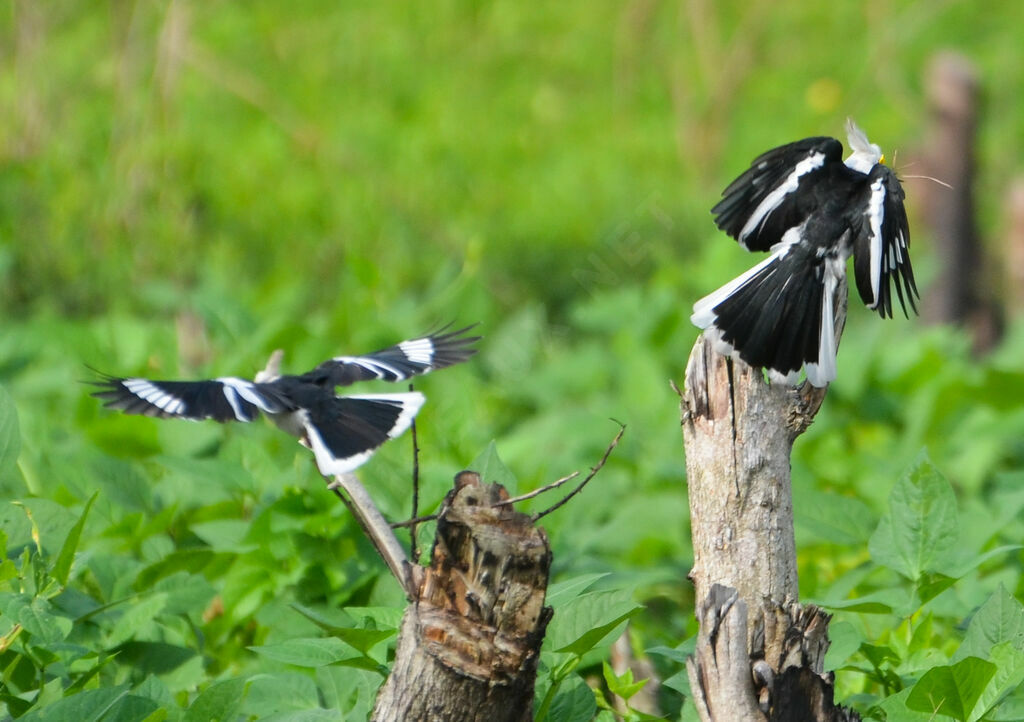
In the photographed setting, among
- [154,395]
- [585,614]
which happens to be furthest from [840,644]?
[154,395]

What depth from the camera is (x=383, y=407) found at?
5.47 ft

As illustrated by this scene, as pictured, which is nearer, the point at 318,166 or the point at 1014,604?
the point at 1014,604

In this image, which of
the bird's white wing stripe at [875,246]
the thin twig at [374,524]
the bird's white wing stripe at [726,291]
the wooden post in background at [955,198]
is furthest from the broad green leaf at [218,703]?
the wooden post in background at [955,198]

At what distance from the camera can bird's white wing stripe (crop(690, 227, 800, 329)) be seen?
5.22 feet

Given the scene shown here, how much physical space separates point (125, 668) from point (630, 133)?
259 inches

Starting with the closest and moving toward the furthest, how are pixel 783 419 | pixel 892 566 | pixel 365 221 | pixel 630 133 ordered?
pixel 783 419, pixel 892 566, pixel 365 221, pixel 630 133

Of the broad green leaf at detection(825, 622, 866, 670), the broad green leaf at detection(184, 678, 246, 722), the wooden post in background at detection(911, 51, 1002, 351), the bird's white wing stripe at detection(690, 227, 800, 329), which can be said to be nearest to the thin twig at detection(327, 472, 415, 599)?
the broad green leaf at detection(184, 678, 246, 722)

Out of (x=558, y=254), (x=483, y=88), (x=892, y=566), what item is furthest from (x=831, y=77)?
(x=892, y=566)

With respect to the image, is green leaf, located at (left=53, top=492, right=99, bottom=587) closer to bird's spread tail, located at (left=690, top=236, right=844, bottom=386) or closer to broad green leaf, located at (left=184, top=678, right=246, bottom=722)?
broad green leaf, located at (left=184, top=678, right=246, bottom=722)

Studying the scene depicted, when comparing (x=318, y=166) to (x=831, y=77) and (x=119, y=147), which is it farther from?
(x=831, y=77)

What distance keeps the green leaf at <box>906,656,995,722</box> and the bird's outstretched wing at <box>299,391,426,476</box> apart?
750mm

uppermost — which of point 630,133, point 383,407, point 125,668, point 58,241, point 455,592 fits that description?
point 630,133

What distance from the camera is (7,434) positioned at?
6.19 feet

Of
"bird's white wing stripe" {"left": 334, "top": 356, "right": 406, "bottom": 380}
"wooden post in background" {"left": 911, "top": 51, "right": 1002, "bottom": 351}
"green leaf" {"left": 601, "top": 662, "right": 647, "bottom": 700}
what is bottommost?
"green leaf" {"left": 601, "top": 662, "right": 647, "bottom": 700}
